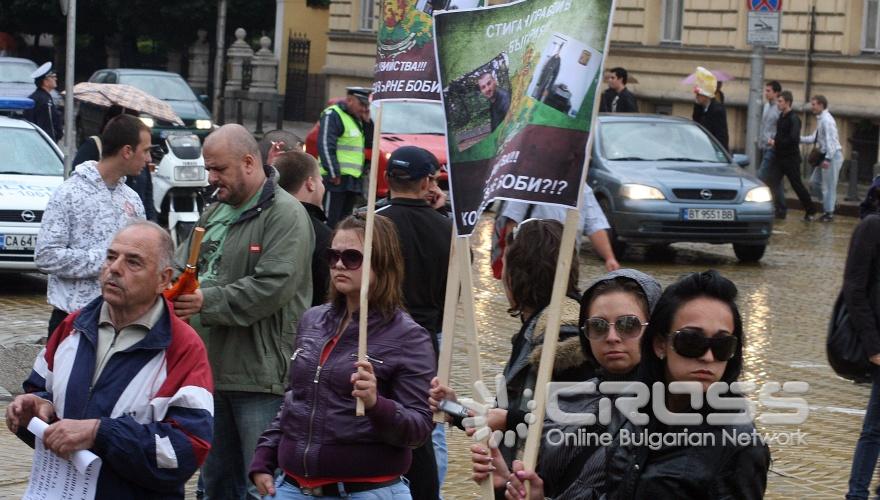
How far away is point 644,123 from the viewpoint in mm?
19469

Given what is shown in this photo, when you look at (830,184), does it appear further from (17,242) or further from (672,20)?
(17,242)

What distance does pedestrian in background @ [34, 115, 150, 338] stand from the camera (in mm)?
7297

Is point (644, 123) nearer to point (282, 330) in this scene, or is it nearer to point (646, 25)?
point (282, 330)

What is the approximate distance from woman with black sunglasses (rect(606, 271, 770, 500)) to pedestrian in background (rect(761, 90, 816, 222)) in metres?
20.7

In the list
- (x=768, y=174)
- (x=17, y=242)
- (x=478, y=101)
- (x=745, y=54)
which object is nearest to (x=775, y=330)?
(x=17, y=242)

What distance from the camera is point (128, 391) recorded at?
4461mm

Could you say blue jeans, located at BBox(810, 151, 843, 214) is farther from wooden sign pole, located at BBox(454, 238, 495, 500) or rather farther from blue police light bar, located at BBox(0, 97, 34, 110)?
wooden sign pole, located at BBox(454, 238, 495, 500)

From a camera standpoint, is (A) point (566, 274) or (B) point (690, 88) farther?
(B) point (690, 88)

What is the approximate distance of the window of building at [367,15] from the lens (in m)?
43.9

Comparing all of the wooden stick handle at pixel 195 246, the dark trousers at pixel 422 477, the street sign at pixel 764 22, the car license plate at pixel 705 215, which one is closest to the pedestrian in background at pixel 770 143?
the street sign at pixel 764 22

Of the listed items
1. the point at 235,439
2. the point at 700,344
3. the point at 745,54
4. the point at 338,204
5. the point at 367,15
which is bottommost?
the point at 235,439

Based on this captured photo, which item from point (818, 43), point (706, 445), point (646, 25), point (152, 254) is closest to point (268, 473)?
point (152, 254)

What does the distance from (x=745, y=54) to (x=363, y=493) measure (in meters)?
28.6

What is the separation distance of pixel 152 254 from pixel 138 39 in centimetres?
5369
